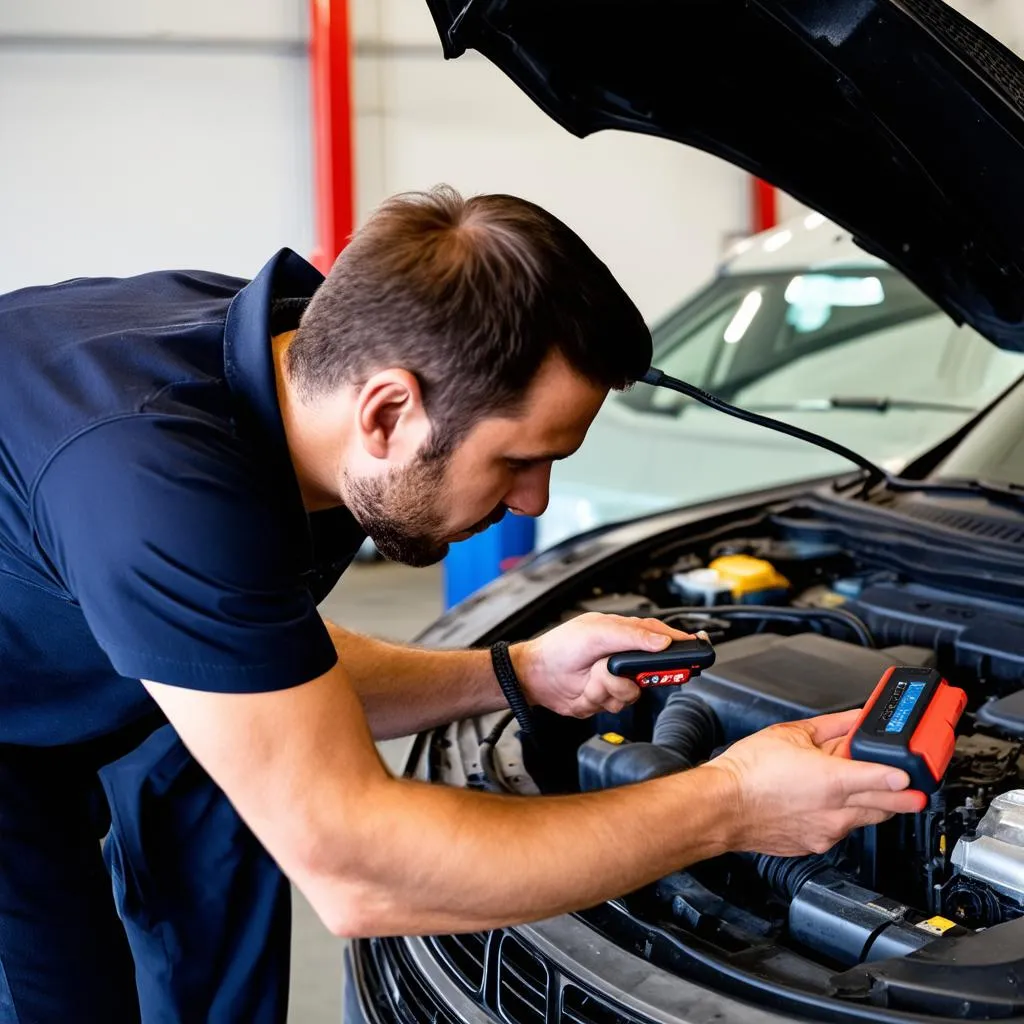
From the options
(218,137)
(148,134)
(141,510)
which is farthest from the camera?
(218,137)

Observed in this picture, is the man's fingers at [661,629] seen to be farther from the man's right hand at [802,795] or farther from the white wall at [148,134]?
the white wall at [148,134]

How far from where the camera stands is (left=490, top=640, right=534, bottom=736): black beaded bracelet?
5.65ft

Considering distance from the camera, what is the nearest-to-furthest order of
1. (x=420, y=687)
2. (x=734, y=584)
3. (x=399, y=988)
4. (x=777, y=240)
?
(x=399, y=988), (x=420, y=687), (x=734, y=584), (x=777, y=240)

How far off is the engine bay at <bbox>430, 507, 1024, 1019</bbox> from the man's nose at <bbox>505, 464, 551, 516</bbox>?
35 centimetres

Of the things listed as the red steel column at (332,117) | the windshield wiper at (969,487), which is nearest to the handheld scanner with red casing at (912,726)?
the windshield wiper at (969,487)

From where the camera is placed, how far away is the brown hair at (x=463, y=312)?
125 cm

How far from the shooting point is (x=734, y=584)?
84.3 inches

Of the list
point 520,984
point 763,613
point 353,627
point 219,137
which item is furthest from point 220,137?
point 520,984

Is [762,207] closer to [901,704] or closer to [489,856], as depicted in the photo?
[901,704]

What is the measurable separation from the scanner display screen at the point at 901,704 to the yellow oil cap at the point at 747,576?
0.71 metres

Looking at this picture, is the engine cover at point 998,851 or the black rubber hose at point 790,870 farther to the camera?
the black rubber hose at point 790,870

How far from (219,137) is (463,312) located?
5763 mm

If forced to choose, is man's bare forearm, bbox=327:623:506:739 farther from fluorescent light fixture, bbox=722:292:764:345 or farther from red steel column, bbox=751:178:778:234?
red steel column, bbox=751:178:778:234

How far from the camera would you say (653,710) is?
181 cm
